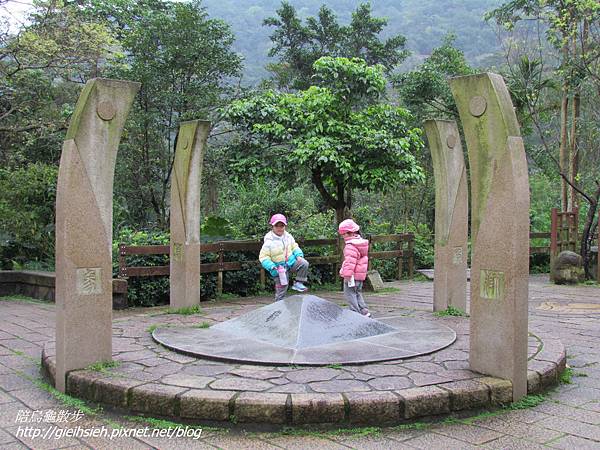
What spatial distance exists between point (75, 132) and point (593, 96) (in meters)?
15.6

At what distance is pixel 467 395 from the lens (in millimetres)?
4117

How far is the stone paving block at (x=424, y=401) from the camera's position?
3936 millimetres

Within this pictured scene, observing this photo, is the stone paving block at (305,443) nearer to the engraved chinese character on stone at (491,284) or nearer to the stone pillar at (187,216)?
the engraved chinese character on stone at (491,284)

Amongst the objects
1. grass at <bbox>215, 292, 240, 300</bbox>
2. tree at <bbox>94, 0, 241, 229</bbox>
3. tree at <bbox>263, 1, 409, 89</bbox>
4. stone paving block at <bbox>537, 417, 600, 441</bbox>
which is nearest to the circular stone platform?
stone paving block at <bbox>537, 417, 600, 441</bbox>

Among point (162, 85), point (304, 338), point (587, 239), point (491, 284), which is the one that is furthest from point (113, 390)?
point (587, 239)

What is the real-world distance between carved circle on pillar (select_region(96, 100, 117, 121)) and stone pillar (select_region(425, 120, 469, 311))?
4.67 metres

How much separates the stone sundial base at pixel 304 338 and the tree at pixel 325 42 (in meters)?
16.8

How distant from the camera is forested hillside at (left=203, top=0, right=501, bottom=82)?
5306 cm

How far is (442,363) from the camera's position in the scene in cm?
493

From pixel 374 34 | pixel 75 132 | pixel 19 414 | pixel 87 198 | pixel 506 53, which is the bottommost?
pixel 19 414

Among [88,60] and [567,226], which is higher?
[88,60]

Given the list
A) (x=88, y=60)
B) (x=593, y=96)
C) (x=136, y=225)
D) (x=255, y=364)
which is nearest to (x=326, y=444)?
(x=255, y=364)

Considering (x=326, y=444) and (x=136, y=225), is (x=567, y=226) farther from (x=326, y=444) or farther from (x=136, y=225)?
(x=326, y=444)

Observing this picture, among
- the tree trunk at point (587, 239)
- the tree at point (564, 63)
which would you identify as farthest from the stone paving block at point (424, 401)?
the tree trunk at point (587, 239)
